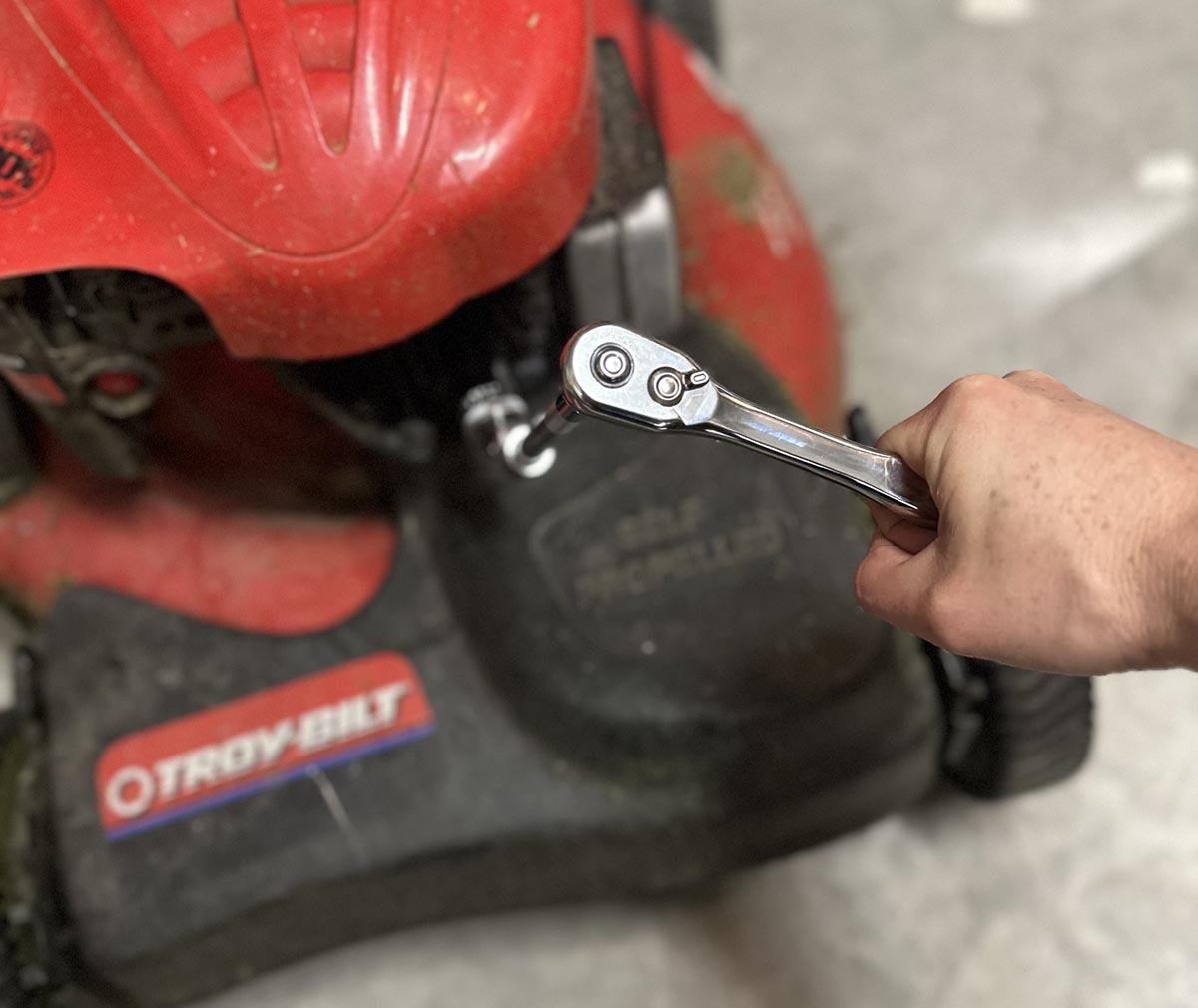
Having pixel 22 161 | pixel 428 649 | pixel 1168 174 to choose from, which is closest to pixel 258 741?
pixel 428 649

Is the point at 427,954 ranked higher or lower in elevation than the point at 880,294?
lower

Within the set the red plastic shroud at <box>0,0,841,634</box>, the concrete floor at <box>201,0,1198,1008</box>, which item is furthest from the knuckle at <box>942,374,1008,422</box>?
the concrete floor at <box>201,0,1198,1008</box>

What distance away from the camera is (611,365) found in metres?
0.45

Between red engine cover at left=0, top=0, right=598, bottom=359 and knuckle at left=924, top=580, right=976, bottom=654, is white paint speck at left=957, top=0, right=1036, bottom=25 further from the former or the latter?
knuckle at left=924, top=580, right=976, bottom=654

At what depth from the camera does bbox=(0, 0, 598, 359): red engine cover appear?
1.63 feet

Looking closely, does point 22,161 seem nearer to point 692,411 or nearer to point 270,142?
point 270,142

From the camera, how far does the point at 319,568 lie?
780 millimetres

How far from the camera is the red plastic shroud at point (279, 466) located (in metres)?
0.77

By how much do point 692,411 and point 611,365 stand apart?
0.12 feet

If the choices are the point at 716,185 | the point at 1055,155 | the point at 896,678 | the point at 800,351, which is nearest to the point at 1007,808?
the point at 896,678

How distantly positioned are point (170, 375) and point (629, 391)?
407mm

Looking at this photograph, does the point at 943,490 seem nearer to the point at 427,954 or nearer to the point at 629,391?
the point at 629,391

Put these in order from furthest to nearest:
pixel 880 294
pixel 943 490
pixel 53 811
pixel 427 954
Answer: pixel 880 294, pixel 427 954, pixel 53 811, pixel 943 490

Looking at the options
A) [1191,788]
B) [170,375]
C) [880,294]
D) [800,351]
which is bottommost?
[1191,788]
